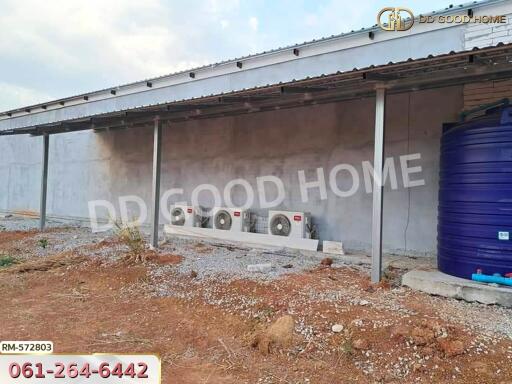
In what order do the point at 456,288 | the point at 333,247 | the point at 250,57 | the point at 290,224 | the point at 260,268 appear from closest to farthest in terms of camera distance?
the point at 456,288, the point at 260,268, the point at 333,247, the point at 290,224, the point at 250,57

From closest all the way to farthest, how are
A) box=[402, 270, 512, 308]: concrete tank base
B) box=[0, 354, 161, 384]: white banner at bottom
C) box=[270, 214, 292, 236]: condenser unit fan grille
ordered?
box=[0, 354, 161, 384]: white banner at bottom < box=[402, 270, 512, 308]: concrete tank base < box=[270, 214, 292, 236]: condenser unit fan grille

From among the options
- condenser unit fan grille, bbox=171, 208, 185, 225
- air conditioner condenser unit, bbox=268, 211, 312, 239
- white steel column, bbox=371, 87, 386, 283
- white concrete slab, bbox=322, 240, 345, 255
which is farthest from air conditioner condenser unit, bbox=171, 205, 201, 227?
white steel column, bbox=371, 87, 386, 283

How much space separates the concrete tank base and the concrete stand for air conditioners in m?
2.52

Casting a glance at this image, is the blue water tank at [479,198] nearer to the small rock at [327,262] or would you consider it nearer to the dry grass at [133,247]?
the small rock at [327,262]

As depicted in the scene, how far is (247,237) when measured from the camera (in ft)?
25.1

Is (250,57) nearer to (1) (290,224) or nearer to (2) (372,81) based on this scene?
(1) (290,224)

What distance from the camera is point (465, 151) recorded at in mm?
4352

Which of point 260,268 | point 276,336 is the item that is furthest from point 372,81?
point 276,336

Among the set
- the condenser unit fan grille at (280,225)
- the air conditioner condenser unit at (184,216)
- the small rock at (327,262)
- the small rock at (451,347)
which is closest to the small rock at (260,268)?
the small rock at (327,262)

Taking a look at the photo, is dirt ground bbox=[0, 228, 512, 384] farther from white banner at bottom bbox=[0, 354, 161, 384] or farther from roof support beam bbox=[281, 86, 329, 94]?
roof support beam bbox=[281, 86, 329, 94]

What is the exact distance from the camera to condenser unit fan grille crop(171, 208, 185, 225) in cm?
888

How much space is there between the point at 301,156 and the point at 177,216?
10.7 ft

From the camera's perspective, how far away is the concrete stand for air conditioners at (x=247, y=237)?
22.8 feet

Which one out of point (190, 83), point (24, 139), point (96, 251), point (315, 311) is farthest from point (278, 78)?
point (24, 139)
